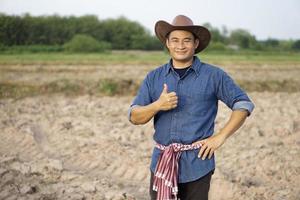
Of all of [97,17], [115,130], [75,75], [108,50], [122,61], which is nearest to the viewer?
[115,130]

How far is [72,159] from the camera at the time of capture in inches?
239

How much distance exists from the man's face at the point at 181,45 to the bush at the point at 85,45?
24.9 meters

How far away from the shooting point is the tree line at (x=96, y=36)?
23094 millimetres

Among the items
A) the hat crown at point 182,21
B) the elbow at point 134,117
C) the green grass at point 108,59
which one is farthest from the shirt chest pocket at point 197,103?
the green grass at point 108,59

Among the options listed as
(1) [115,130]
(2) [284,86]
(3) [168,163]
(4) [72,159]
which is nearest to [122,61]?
(2) [284,86]

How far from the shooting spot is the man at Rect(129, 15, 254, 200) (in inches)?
91.9

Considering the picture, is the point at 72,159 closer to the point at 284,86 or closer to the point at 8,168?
the point at 8,168

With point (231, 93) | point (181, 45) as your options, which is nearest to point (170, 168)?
point (231, 93)

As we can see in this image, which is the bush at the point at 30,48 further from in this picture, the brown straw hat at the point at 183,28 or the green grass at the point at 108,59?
the brown straw hat at the point at 183,28

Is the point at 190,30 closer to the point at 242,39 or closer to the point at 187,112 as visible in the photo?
the point at 187,112

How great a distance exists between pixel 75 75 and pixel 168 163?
49.9 feet

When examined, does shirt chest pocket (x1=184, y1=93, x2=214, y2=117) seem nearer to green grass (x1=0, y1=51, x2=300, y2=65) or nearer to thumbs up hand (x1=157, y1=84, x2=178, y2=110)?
thumbs up hand (x1=157, y1=84, x2=178, y2=110)

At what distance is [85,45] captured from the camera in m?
28.4

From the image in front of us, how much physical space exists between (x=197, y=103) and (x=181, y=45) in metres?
0.31
